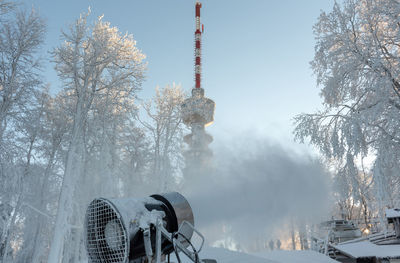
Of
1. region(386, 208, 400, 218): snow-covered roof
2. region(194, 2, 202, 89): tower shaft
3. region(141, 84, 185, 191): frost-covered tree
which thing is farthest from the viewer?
region(194, 2, 202, 89): tower shaft

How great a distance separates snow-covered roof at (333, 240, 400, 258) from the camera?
970 cm

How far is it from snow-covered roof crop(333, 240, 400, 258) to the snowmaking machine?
363 inches

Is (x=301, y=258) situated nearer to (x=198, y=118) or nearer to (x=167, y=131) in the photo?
(x=167, y=131)

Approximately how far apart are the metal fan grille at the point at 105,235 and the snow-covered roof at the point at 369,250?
32.3 ft

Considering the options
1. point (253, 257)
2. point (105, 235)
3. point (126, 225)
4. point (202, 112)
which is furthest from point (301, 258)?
point (202, 112)

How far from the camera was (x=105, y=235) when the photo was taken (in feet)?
11.0

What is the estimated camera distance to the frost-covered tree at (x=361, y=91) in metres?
9.01

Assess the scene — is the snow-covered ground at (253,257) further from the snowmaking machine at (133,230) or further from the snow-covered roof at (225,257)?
the snowmaking machine at (133,230)

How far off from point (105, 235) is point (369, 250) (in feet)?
35.3

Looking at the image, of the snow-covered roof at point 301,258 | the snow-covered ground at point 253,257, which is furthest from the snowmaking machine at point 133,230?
the snow-covered roof at point 301,258

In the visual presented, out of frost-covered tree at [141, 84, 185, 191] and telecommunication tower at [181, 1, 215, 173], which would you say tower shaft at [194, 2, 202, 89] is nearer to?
telecommunication tower at [181, 1, 215, 173]

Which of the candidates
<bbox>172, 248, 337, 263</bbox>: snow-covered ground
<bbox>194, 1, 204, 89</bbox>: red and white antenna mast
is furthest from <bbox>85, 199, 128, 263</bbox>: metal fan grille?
<bbox>194, 1, 204, 89</bbox>: red and white antenna mast

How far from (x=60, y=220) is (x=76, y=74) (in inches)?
267

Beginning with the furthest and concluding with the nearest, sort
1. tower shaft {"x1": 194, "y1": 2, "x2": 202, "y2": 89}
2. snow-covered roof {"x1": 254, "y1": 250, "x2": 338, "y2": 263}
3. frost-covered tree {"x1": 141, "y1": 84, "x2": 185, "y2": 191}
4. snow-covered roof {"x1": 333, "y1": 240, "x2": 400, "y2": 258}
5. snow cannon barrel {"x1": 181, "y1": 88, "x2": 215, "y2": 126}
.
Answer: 1. snow cannon barrel {"x1": 181, "y1": 88, "x2": 215, "y2": 126}
2. tower shaft {"x1": 194, "y1": 2, "x2": 202, "y2": 89}
3. frost-covered tree {"x1": 141, "y1": 84, "x2": 185, "y2": 191}
4. snow-covered roof {"x1": 333, "y1": 240, "x2": 400, "y2": 258}
5. snow-covered roof {"x1": 254, "y1": 250, "x2": 338, "y2": 263}
